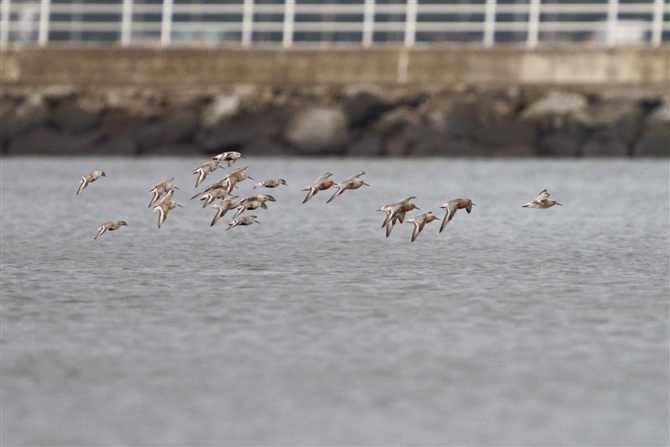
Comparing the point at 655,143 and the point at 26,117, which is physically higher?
the point at 655,143

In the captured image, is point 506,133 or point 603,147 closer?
point 603,147

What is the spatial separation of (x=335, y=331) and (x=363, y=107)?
19.4 m

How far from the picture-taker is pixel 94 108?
29.3m

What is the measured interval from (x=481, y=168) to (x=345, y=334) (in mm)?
17827

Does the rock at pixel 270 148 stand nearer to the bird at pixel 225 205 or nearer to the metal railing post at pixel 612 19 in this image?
the metal railing post at pixel 612 19

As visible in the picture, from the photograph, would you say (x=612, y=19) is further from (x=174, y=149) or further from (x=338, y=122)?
(x=174, y=149)

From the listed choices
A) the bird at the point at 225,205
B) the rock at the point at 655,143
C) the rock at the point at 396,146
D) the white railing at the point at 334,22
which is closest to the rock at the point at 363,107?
the rock at the point at 396,146

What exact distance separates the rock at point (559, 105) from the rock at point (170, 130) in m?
6.82

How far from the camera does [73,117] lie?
2942cm

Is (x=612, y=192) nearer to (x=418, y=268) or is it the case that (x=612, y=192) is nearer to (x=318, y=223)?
(x=318, y=223)

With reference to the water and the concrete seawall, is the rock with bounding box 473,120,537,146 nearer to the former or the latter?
the concrete seawall

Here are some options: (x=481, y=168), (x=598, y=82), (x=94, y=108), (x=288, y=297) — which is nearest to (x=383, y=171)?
(x=481, y=168)

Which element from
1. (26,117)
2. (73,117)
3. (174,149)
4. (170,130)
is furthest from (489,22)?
(26,117)

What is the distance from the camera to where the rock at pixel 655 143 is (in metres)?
27.5
